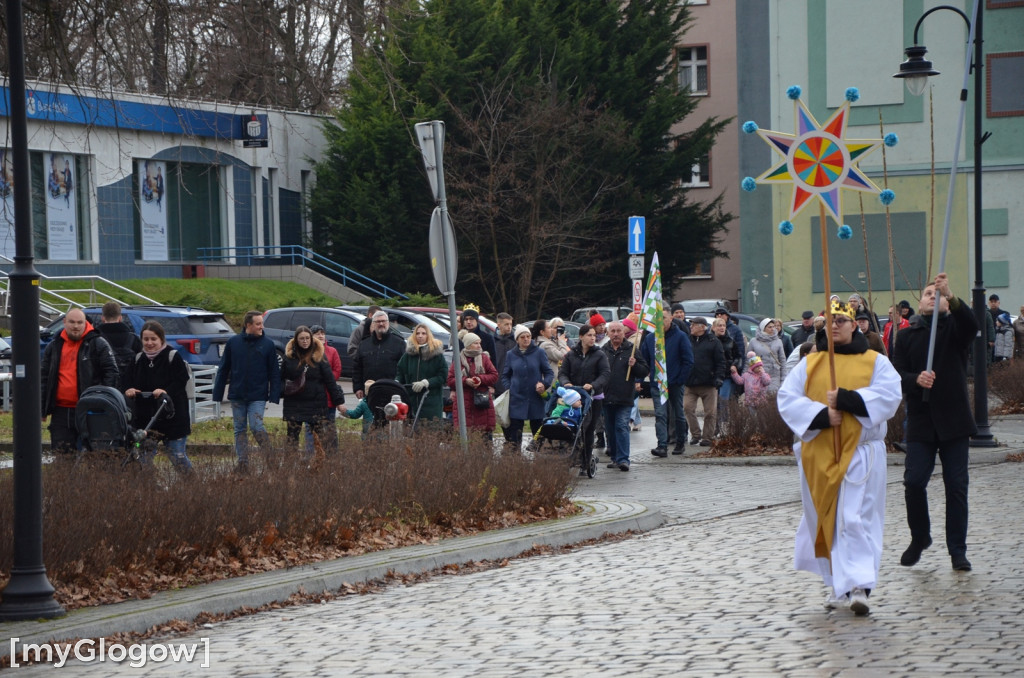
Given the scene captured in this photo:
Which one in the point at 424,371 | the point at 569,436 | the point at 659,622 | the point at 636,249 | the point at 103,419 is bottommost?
the point at 659,622

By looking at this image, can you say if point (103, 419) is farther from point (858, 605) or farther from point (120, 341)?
point (858, 605)

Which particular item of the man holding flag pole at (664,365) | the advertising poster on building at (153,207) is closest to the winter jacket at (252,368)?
the man holding flag pole at (664,365)

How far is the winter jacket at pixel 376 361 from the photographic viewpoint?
1627 centimetres

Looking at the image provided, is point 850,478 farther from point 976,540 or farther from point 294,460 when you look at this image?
point 294,460

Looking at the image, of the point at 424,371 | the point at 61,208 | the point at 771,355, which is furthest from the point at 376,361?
the point at 61,208

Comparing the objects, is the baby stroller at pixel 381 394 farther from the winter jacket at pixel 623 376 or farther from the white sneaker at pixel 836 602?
the white sneaker at pixel 836 602

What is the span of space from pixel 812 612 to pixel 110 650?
153 inches

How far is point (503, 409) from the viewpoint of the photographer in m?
16.7

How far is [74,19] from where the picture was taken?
11.6 metres

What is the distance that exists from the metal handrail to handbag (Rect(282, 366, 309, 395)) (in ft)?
88.2

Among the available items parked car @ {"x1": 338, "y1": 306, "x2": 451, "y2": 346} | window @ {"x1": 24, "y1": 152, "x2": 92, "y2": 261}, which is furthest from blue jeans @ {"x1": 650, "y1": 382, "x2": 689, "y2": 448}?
window @ {"x1": 24, "y1": 152, "x2": 92, "y2": 261}

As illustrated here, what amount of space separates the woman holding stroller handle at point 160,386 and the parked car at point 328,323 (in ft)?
52.9

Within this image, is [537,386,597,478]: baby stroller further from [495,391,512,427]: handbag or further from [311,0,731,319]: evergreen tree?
[311,0,731,319]: evergreen tree

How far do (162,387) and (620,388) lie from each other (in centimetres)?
572
